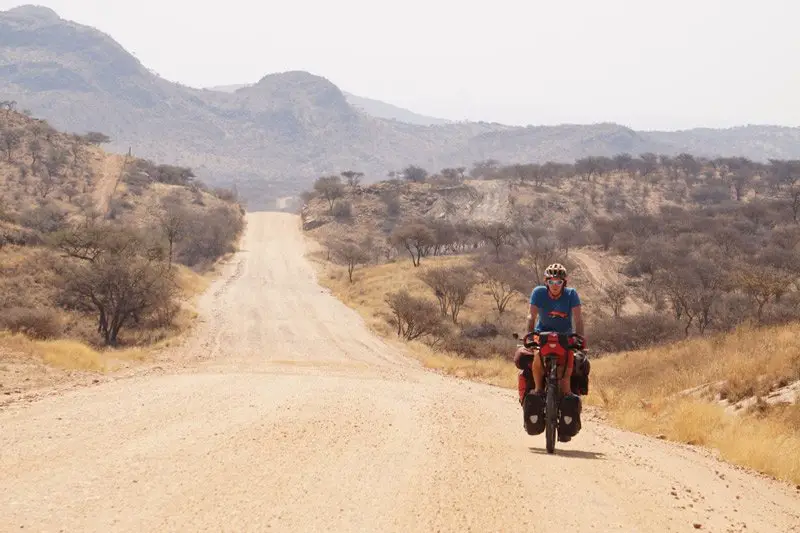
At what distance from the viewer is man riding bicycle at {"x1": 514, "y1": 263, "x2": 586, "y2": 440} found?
8.45 meters

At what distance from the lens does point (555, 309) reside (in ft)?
28.5

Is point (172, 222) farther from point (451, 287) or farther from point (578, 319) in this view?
point (578, 319)

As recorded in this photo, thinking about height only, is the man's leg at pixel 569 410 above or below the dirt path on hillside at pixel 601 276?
above

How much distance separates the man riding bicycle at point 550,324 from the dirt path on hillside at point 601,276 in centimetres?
4727

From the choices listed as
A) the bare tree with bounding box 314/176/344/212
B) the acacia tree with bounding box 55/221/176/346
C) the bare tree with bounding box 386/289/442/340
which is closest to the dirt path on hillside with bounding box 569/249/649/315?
the bare tree with bounding box 386/289/442/340

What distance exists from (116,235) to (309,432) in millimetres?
34109

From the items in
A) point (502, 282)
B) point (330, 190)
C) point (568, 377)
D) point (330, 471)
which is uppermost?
point (330, 190)

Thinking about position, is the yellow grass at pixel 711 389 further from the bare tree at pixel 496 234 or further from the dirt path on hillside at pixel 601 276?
the bare tree at pixel 496 234

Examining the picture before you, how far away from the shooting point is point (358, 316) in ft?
142

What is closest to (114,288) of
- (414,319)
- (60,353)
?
(60,353)

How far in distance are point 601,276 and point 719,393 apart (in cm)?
5613

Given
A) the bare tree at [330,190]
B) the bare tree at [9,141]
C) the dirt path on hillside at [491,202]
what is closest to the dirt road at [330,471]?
the dirt path on hillside at [491,202]

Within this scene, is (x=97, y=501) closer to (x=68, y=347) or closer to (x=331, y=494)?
(x=331, y=494)

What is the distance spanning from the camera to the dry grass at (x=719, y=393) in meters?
9.52
